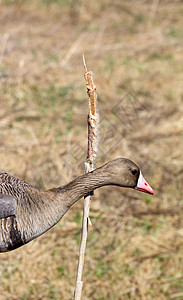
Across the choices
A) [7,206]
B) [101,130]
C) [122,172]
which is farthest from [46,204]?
[101,130]

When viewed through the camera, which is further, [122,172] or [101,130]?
[101,130]

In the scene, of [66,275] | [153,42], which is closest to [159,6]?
[153,42]

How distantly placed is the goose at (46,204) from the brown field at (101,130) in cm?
19

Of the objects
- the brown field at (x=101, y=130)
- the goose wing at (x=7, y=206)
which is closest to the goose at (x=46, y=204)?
the goose wing at (x=7, y=206)

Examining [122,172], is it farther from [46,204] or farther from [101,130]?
[101,130]

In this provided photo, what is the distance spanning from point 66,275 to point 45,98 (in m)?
3.00

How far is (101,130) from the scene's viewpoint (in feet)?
14.7

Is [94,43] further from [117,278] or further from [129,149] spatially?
[117,278]

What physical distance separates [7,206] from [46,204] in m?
0.25

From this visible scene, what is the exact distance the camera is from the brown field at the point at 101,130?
4348 millimetres

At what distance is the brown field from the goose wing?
67cm

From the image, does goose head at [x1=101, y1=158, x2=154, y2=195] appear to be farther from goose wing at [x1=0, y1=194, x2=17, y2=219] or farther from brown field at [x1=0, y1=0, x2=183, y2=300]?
goose wing at [x1=0, y1=194, x2=17, y2=219]

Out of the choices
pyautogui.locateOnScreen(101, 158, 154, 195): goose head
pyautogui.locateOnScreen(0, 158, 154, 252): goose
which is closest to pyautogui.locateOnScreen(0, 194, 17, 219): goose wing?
pyautogui.locateOnScreen(0, 158, 154, 252): goose

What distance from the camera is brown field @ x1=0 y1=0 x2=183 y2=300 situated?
14.3 feet
